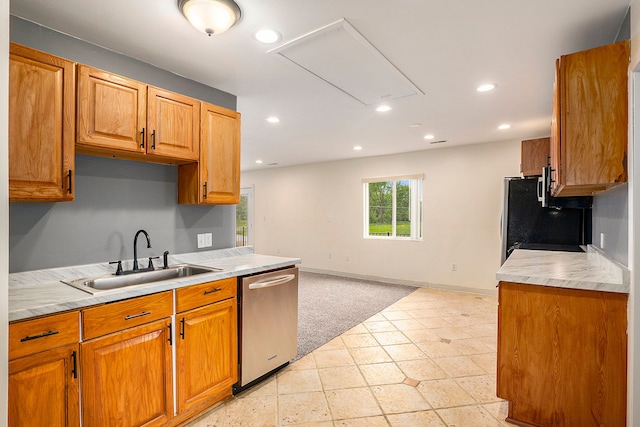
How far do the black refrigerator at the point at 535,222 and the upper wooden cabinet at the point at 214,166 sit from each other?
10.5 ft

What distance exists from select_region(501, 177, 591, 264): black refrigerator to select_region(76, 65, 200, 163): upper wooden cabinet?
11.8ft

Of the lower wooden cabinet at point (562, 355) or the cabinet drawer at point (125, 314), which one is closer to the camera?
the cabinet drawer at point (125, 314)

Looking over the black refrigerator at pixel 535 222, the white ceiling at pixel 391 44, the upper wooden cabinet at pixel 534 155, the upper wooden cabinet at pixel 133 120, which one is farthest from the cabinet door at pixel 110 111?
the upper wooden cabinet at pixel 534 155

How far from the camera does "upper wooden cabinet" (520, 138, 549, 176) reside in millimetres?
3855

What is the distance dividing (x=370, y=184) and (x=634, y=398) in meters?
5.10

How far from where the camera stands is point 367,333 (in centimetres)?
353

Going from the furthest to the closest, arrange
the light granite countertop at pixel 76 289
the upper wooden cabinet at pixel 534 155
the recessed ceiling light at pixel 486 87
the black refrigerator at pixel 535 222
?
the upper wooden cabinet at pixel 534 155, the black refrigerator at pixel 535 222, the recessed ceiling light at pixel 486 87, the light granite countertop at pixel 76 289

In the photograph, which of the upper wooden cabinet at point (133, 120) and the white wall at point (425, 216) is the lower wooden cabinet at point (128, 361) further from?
the white wall at point (425, 216)

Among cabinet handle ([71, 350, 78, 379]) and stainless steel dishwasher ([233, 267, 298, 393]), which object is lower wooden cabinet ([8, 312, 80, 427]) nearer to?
cabinet handle ([71, 350, 78, 379])

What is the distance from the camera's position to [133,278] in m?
2.18

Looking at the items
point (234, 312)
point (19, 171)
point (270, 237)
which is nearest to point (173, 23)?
point (19, 171)

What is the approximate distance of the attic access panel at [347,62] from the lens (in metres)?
2.03

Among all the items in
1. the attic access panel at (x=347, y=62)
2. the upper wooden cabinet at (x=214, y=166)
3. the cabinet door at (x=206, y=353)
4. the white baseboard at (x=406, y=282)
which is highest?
the attic access panel at (x=347, y=62)

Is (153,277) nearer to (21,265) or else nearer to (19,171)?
(21,265)
